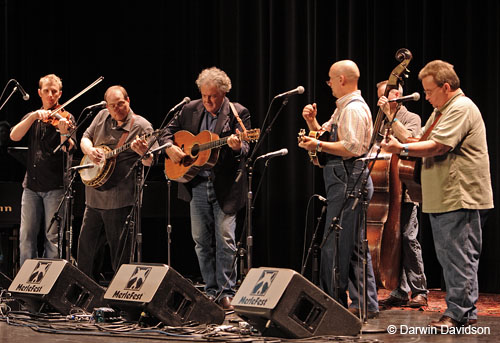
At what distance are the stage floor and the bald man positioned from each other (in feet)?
0.99

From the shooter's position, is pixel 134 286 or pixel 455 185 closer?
pixel 455 185

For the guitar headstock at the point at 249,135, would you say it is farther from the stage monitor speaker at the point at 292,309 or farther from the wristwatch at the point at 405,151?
the stage monitor speaker at the point at 292,309

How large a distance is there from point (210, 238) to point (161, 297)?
1282mm

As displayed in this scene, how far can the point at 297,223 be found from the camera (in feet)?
23.9

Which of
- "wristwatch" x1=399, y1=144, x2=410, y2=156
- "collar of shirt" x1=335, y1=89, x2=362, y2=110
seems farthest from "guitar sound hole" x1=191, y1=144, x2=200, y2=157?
"wristwatch" x1=399, y1=144, x2=410, y2=156

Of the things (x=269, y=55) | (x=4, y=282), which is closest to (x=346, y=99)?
(x=269, y=55)

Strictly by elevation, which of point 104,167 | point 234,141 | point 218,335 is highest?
point 234,141

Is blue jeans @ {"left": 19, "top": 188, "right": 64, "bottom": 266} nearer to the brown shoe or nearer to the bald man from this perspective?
the bald man

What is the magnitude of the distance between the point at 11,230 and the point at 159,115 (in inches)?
99.9

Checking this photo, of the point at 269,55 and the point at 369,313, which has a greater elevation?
the point at 269,55

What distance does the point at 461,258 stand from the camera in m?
4.34

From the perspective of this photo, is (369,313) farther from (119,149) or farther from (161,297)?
(119,149)

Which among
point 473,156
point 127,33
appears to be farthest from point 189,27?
point 473,156

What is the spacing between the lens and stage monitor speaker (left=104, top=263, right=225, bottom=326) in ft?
14.3
